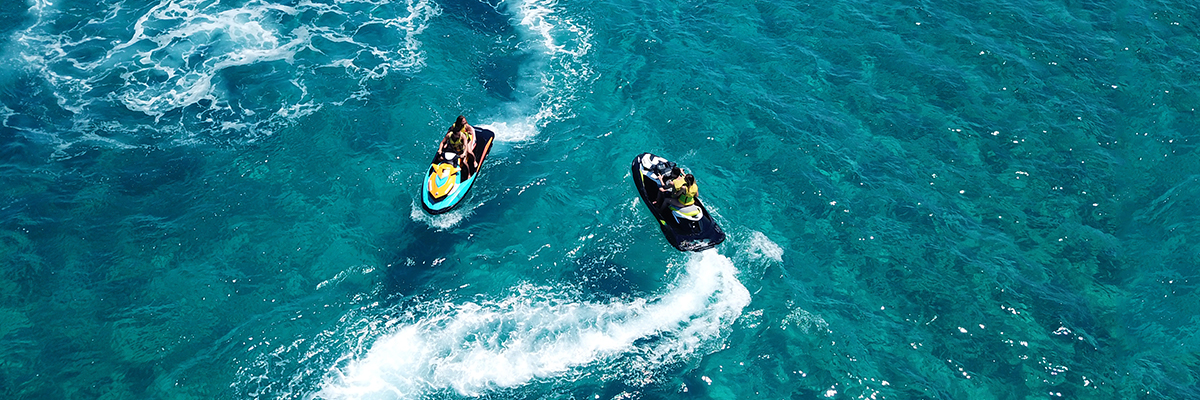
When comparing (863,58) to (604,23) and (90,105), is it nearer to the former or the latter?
(604,23)

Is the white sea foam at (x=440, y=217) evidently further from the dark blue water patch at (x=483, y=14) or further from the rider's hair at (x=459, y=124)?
the dark blue water patch at (x=483, y=14)

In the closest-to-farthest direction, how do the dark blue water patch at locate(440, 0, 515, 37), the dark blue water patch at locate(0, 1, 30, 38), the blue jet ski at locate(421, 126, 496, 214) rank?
1. the blue jet ski at locate(421, 126, 496, 214)
2. the dark blue water patch at locate(0, 1, 30, 38)
3. the dark blue water patch at locate(440, 0, 515, 37)

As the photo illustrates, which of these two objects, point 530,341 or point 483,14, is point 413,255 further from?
point 483,14

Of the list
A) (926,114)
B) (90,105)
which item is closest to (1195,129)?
(926,114)

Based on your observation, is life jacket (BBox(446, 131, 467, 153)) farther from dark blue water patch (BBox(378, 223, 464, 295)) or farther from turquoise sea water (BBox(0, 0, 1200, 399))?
dark blue water patch (BBox(378, 223, 464, 295))

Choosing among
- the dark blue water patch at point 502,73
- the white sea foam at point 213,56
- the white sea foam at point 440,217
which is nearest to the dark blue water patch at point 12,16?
the white sea foam at point 213,56

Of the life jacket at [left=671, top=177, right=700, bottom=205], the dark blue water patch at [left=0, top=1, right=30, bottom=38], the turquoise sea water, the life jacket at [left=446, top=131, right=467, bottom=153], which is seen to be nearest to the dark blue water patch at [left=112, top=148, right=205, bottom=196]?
the turquoise sea water
